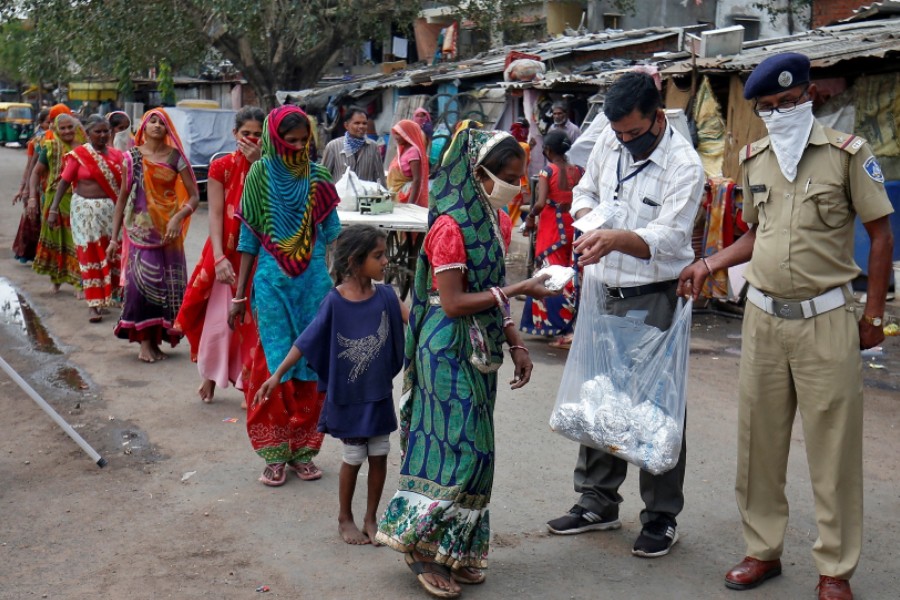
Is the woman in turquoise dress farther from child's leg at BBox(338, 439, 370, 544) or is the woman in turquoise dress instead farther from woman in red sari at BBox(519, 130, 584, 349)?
woman in red sari at BBox(519, 130, 584, 349)

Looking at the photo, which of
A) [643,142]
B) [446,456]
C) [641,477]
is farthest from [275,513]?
[643,142]

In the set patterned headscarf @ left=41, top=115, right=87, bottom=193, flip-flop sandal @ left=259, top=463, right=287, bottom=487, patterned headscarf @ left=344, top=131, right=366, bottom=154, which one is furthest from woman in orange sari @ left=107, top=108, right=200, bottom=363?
patterned headscarf @ left=41, top=115, right=87, bottom=193

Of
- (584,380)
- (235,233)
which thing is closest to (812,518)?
(584,380)

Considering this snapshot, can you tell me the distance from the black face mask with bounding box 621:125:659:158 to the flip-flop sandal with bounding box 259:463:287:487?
2380mm

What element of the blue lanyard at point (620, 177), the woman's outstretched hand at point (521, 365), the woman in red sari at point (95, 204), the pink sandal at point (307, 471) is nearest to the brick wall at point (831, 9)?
the woman in red sari at point (95, 204)

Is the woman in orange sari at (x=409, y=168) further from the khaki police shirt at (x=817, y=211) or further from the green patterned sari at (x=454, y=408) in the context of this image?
the khaki police shirt at (x=817, y=211)

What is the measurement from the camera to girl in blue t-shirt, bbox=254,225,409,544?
4309mm

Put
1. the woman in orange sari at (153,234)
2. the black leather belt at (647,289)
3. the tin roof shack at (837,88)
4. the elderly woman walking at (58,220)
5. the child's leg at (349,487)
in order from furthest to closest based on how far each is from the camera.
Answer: the elderly woman walking at (58,220)
the tin roof shack at (837,88)
the woman in orange sari at (153,234)
the child's leg at (349,487)
the black leather belt at (647,289)

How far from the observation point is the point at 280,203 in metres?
5.21

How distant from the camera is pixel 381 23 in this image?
74.8ft

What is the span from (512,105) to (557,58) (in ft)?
3.93

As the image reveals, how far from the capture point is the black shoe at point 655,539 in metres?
4.35

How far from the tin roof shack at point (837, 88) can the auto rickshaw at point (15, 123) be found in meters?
39.6

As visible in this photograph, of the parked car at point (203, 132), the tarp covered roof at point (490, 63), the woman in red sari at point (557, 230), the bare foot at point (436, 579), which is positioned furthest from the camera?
the parked car at point (203, 132)
